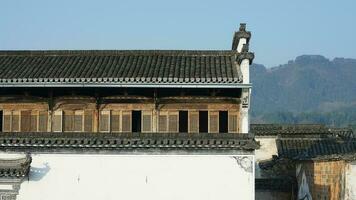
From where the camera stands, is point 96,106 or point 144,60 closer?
point 96,106

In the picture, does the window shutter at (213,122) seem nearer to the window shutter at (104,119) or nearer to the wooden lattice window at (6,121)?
the window shutter at (104,119)

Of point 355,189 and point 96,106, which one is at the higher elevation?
point 96,106

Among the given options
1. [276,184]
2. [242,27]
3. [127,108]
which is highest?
[242,27]

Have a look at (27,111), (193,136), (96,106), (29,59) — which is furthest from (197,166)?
(29,59)

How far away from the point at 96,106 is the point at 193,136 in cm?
386

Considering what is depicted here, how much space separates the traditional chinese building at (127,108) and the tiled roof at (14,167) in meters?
0.37

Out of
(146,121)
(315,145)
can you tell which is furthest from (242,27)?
(315,145)

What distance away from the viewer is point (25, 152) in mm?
23234

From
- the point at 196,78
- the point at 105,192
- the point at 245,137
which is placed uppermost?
the point at 196,78

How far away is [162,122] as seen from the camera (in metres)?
24.4

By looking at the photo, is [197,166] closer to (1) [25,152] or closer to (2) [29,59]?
(1) [25,152]

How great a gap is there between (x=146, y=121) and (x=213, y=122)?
2291mm

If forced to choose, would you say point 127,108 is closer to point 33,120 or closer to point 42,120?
point 42,120

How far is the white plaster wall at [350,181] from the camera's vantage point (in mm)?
26047
